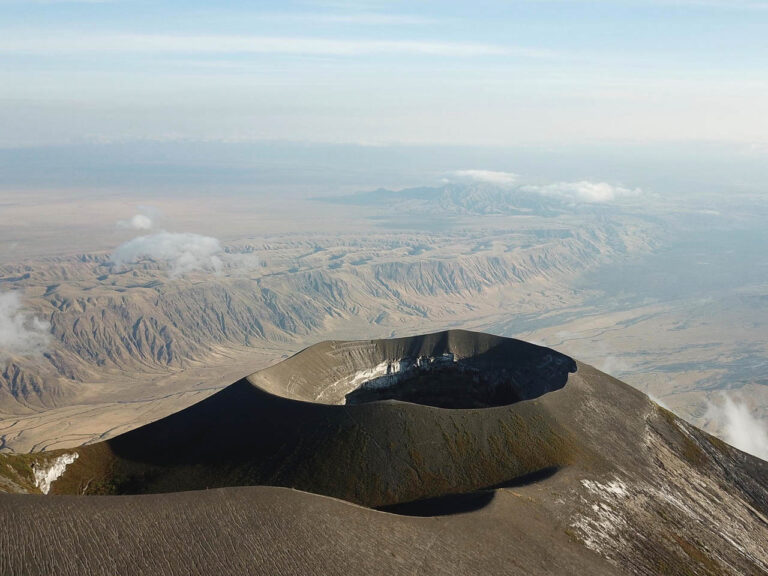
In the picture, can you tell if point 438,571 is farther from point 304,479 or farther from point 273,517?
point 304,479

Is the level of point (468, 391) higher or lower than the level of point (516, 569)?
lower

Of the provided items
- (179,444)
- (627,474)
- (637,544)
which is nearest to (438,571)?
(637,544)

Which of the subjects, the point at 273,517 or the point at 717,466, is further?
the point at 717,466

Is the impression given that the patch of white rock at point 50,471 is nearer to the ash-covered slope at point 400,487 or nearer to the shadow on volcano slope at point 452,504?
the ash-covered slope at point 400,487

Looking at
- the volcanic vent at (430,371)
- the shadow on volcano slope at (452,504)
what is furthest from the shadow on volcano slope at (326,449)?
the volcanic vent at (430,371)

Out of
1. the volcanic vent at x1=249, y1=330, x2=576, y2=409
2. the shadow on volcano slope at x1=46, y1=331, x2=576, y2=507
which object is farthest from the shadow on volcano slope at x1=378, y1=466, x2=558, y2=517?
the volcanic vent at x1=249, y1=330, x2=576, y2=409

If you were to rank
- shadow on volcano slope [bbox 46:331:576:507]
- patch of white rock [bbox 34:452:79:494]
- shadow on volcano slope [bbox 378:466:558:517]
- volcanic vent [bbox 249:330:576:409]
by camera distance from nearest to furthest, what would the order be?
shadow on volcano slope [bbox 378:466:558:517] < patch of white rock [bbox 34:452:79:494] < shadow on volcano slope [bbox 46:331:576:507] < volcanic vent [bbox 249:330:576:409]

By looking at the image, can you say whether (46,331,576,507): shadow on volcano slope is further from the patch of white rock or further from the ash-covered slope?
the patch of white rock

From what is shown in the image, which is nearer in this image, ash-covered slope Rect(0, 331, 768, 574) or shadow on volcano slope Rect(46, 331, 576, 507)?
ash-covered slope Rect(0, 331, 768, 574)
